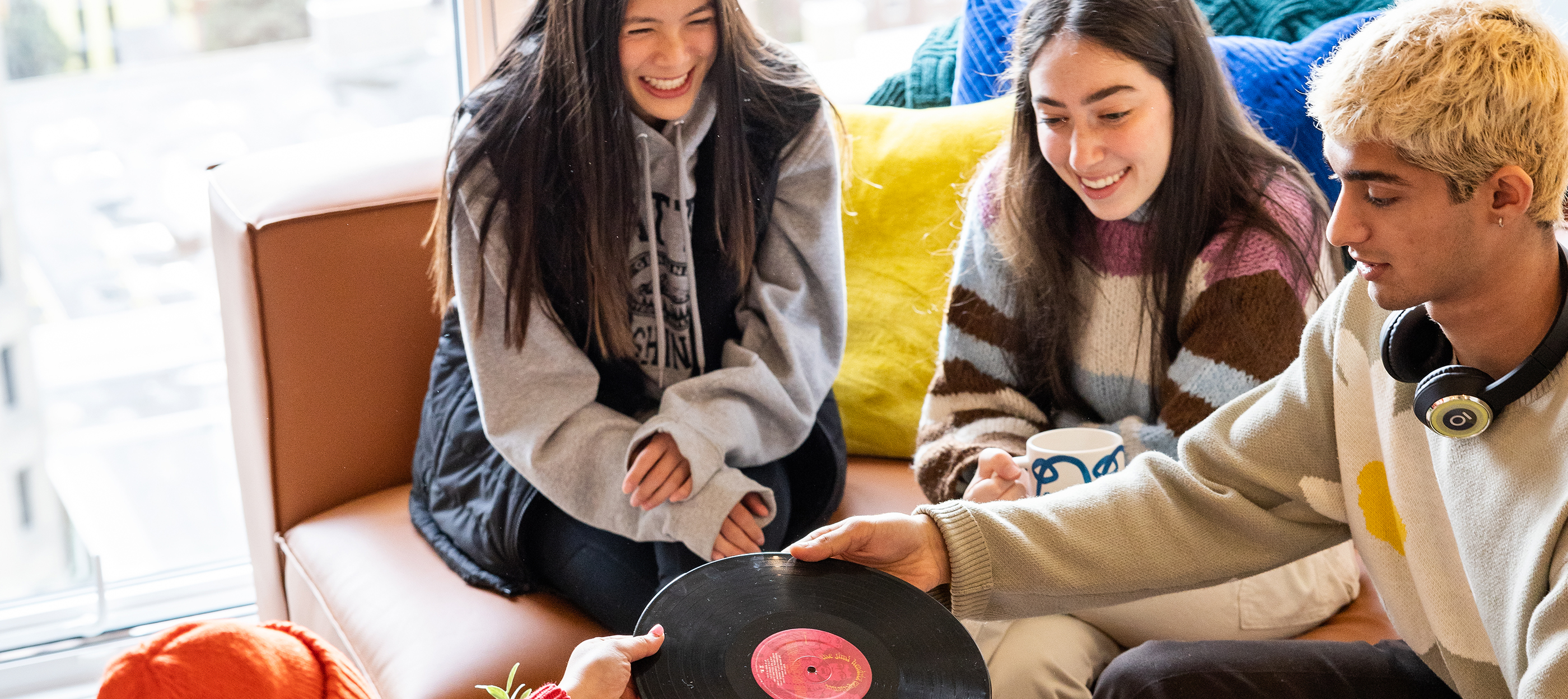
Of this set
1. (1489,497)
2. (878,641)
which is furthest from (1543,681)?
(878,641)

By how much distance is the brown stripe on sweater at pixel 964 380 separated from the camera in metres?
1.47

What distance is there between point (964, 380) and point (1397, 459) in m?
0.54

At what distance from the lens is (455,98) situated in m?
2.17

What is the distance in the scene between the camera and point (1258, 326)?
1295 millimetres

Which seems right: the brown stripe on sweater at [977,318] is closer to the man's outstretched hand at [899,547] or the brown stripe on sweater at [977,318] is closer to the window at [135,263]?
the man's outstretched hand at [899,547]

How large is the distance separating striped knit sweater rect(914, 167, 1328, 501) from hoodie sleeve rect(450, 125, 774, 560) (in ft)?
0.82

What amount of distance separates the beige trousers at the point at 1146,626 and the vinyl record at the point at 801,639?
0.33 m

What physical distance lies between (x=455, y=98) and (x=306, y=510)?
0.80m

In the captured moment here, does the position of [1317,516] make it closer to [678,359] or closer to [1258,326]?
[1258,326]

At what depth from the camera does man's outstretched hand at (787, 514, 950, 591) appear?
1035mm

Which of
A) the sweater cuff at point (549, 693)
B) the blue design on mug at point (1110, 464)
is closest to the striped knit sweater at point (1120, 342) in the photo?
the blue design on mug at point (1110, 464)

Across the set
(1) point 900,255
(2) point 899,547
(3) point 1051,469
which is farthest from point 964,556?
(1) point 900,255

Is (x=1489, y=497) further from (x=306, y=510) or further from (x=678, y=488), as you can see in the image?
(x=306, y=510)

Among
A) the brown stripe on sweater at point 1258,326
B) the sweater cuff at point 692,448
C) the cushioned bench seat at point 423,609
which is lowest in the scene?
the cushioned bench seat at point 423,609
